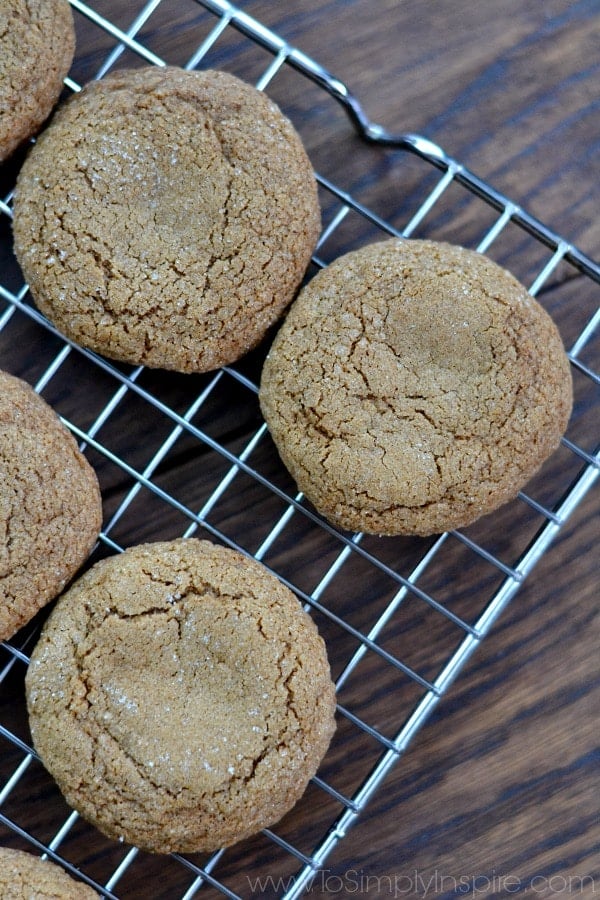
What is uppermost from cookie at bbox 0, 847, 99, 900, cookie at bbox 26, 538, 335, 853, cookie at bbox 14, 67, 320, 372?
cookie at bbox 14, 67, 320, 372

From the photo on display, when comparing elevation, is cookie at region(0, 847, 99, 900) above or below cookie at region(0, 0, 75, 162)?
below

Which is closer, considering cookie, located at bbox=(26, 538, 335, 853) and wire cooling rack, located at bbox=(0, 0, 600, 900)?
cookie, located at bbox=(26, 538, 335, 853)

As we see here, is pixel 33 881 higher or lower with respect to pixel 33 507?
lower

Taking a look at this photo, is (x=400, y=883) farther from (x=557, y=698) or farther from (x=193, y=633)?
(x=193, y=633)

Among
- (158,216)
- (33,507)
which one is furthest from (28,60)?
(33,507)

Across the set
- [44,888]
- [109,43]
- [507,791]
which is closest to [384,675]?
[507,791]

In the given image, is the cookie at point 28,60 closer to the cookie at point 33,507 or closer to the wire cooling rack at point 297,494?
the wire cooling rack at point 297,494

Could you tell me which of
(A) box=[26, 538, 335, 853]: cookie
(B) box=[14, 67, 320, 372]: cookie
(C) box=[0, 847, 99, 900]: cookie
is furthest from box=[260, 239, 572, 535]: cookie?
(C) box=[0, 847, 99, 900]: cookie

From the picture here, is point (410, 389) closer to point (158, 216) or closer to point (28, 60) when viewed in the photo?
point (158, 216)

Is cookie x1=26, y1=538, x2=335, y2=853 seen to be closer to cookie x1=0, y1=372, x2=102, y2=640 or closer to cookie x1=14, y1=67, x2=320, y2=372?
cookie x1=0, y1=372, x2=102, y2=640
